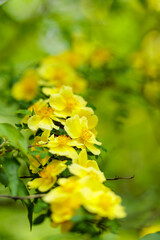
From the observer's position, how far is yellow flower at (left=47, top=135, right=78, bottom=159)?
2.57ft

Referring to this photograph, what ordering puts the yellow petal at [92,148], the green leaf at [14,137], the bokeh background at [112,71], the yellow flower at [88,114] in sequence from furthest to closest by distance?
the bokeh background at [112,71], the yellow flower at [88,114], the yellow petal at [92,148], the green leaf at [14,137]

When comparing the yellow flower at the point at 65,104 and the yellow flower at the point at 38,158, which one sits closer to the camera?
the yellow flower at the point at 38,158

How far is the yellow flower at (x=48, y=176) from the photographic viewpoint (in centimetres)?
74

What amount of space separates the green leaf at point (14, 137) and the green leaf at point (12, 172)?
1.4 inches

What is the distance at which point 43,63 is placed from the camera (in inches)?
Result: 65.1

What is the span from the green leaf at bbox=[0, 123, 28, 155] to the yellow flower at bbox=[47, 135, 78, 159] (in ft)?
0.23

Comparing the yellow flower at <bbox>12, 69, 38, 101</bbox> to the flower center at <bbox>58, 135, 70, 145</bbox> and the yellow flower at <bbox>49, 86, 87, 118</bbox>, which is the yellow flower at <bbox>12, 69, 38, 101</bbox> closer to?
the yellow flower at <bbox>49, 86, 87, 118</bbox>

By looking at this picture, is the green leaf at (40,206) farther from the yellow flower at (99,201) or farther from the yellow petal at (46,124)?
the yellow petal at (46,124)

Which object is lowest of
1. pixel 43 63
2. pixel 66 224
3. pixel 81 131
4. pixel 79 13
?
pixel 66 224

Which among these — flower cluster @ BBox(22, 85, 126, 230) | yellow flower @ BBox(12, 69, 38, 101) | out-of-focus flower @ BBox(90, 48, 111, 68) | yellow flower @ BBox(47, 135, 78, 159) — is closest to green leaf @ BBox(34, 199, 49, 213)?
flower cluster @ BBox(22, 85, 126, 230)

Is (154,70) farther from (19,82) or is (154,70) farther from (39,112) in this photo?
(39,112)

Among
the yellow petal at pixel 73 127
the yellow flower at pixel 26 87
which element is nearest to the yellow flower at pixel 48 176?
the yellow petal at pixel 73 127

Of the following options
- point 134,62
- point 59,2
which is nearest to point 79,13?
point 59,2

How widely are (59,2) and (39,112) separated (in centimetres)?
172
